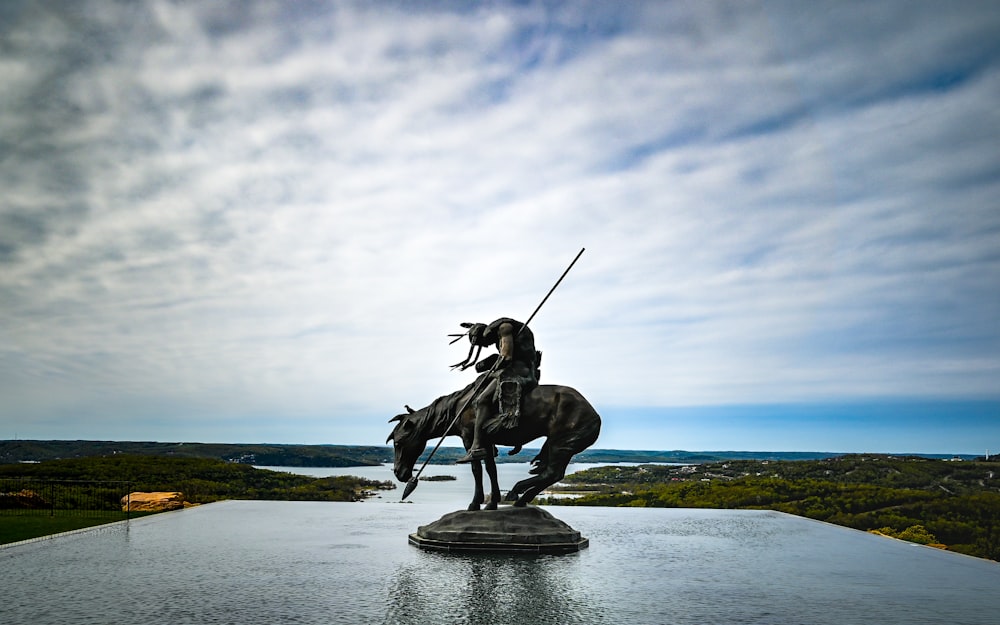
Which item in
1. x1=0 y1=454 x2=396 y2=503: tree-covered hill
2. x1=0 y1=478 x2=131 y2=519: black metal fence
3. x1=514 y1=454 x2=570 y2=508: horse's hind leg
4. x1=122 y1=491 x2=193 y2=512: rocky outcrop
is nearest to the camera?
x1=514 y1=454 x2=570 y2=508: horse's hind leg

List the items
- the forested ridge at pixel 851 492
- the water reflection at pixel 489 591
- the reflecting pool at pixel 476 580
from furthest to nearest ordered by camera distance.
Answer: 1. the forested ridge at pixel 851 492
2. the reflecting pool at pixel 476 580
3. the water reflection at pixel 489 591

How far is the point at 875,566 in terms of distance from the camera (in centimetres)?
1009

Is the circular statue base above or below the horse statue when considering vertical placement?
below

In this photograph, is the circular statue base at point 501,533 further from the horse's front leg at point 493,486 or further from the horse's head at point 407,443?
the horse's head at point 407,443

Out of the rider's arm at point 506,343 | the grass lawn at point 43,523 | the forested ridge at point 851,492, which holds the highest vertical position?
the rider's arm at point 506,343

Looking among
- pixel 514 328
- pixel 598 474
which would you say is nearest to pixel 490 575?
pixel 514 328

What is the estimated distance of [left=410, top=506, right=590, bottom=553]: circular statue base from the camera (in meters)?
10.7

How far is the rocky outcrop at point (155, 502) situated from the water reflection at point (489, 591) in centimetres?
1181

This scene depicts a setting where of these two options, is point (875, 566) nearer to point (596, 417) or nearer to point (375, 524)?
point (596, 417)

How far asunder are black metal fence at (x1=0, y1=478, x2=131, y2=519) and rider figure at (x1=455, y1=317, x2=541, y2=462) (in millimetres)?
9934

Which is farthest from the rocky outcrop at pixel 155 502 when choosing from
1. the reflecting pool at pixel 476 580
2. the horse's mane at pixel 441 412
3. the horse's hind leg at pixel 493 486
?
the horse's hind leg at pixel 493 486

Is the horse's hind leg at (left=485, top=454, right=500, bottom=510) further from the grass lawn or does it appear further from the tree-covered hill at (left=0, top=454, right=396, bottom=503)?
the tree-covered hill at (left=0, top=454, right=396, bottom=503)

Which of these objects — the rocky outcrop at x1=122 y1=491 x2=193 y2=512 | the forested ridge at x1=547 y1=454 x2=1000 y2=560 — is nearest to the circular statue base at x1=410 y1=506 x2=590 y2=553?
the forested ridge at x1=547 y1=454 x2=1000 y2=560

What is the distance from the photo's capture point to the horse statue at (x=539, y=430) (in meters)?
11.3
